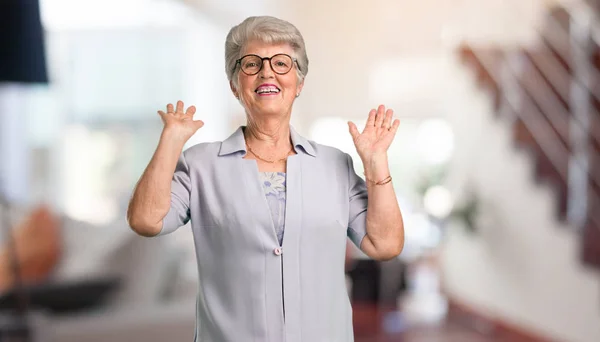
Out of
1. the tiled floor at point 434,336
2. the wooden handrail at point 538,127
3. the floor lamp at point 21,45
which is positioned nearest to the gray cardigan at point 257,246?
the floor lamp at point 21,45

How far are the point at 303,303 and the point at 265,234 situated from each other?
6cm

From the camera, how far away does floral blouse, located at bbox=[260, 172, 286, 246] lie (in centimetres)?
51

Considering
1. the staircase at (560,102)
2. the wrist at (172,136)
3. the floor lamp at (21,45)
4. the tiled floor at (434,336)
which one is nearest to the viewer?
the wrist at (172,136)

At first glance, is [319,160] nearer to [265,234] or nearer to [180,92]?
[265,234]

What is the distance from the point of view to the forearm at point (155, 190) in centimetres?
48

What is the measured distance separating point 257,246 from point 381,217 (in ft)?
0.32

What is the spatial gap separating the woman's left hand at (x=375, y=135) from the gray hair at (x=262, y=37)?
6 centimetres

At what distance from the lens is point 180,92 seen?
46.8 inches

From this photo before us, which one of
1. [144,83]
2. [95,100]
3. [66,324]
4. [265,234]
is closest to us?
[265,234]

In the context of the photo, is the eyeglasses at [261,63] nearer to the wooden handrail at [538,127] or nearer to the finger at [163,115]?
the finger at [163,115]

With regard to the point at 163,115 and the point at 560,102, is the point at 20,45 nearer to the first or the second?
the point at 163,115

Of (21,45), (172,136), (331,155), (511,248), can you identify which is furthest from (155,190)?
(511,248)

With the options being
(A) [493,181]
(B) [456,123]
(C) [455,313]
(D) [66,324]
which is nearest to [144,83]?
(D) [66,324]

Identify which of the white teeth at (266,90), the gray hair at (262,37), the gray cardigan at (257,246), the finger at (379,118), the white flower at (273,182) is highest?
the gray hair at (262,37)
